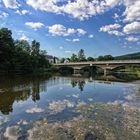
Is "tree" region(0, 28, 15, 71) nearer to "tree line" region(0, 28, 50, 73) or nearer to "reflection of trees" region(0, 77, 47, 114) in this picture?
"tree line" region(0, 28, 50, 73)

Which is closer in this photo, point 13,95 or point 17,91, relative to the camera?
point 13,95

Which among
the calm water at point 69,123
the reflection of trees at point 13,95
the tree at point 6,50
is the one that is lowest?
Answer: the calm water at point 69,123

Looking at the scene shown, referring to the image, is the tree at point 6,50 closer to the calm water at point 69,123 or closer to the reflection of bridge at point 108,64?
the reflection of bridge at point 108,64

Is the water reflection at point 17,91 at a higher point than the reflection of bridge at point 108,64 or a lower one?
lower

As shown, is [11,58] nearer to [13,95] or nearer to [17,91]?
[17,91]

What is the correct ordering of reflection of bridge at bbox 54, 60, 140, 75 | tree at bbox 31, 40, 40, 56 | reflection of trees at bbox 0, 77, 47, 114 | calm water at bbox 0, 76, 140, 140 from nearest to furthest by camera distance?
calm water at bbox 0, 76, 140, 140
reflection of trees at bbox 0, 77, 47, 114
reflection of bridge at bbox 54, 60, 140, 75
tree at bbox 31, 40, 40, 56

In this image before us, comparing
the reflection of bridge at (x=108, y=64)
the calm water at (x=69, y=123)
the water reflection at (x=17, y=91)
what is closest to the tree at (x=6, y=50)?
the water reflection at (x=17, y=91)

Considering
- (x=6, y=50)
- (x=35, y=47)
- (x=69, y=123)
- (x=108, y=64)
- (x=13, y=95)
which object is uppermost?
(x=35, y=47)

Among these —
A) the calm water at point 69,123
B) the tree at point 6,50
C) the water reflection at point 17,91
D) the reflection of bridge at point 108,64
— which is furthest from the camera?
the reflection of bridge at point 108,64

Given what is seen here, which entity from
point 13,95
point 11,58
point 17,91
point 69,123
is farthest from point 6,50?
point 69,123

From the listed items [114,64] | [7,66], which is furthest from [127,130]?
[114,64]

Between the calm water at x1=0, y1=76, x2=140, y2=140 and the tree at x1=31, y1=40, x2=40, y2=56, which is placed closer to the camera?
the calm water at x1=0, y1=76, x2=140, y2=140

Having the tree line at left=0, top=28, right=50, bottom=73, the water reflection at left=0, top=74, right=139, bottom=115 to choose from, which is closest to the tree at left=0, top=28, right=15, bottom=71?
the tree line at left=0, top=28, right=50, bottom=73

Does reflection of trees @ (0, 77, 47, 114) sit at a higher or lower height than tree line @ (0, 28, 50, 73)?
lower
